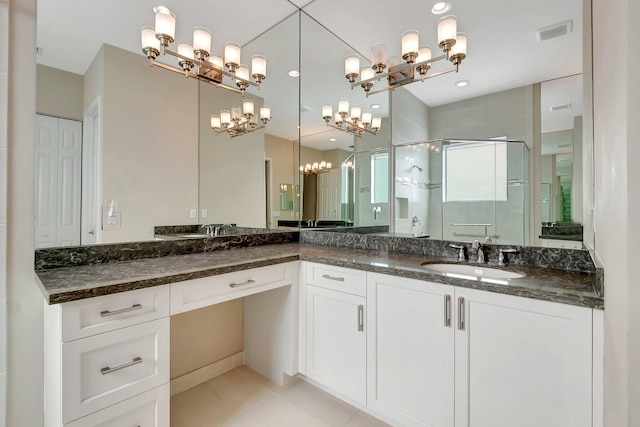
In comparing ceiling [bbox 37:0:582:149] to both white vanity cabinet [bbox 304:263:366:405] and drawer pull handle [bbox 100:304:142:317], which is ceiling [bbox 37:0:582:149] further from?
white vanity cabinet [bbox 304:263:366:405]

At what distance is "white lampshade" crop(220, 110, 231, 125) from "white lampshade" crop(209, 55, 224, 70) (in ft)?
0.95

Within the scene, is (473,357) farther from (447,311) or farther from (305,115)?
(305,115)

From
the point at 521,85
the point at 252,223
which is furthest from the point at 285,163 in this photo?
the point at 521,85

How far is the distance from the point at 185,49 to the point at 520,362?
94.3 inches

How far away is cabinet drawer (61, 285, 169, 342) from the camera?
3.43 ft

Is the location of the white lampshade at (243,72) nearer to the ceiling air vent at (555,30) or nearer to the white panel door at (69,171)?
the white panel door at (69,171)

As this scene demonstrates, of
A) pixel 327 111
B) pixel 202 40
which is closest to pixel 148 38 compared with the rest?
pixel 202 40

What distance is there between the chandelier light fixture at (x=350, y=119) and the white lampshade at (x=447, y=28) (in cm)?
77

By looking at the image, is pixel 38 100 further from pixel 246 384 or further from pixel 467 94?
pixel 467 94

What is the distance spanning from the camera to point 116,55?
4.91 feet

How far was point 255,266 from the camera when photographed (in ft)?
5.56

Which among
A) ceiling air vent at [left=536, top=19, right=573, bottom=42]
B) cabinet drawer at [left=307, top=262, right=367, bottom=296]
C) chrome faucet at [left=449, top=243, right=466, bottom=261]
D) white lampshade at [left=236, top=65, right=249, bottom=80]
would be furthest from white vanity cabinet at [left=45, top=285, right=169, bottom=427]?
ceiling air vent at [left=536, top=19, right=573, bottom=42]

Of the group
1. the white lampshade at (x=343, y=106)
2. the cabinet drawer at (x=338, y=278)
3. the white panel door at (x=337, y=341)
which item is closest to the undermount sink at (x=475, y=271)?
the cabinet drawer at (x=338, y=278)

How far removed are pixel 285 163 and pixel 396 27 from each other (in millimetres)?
1345
